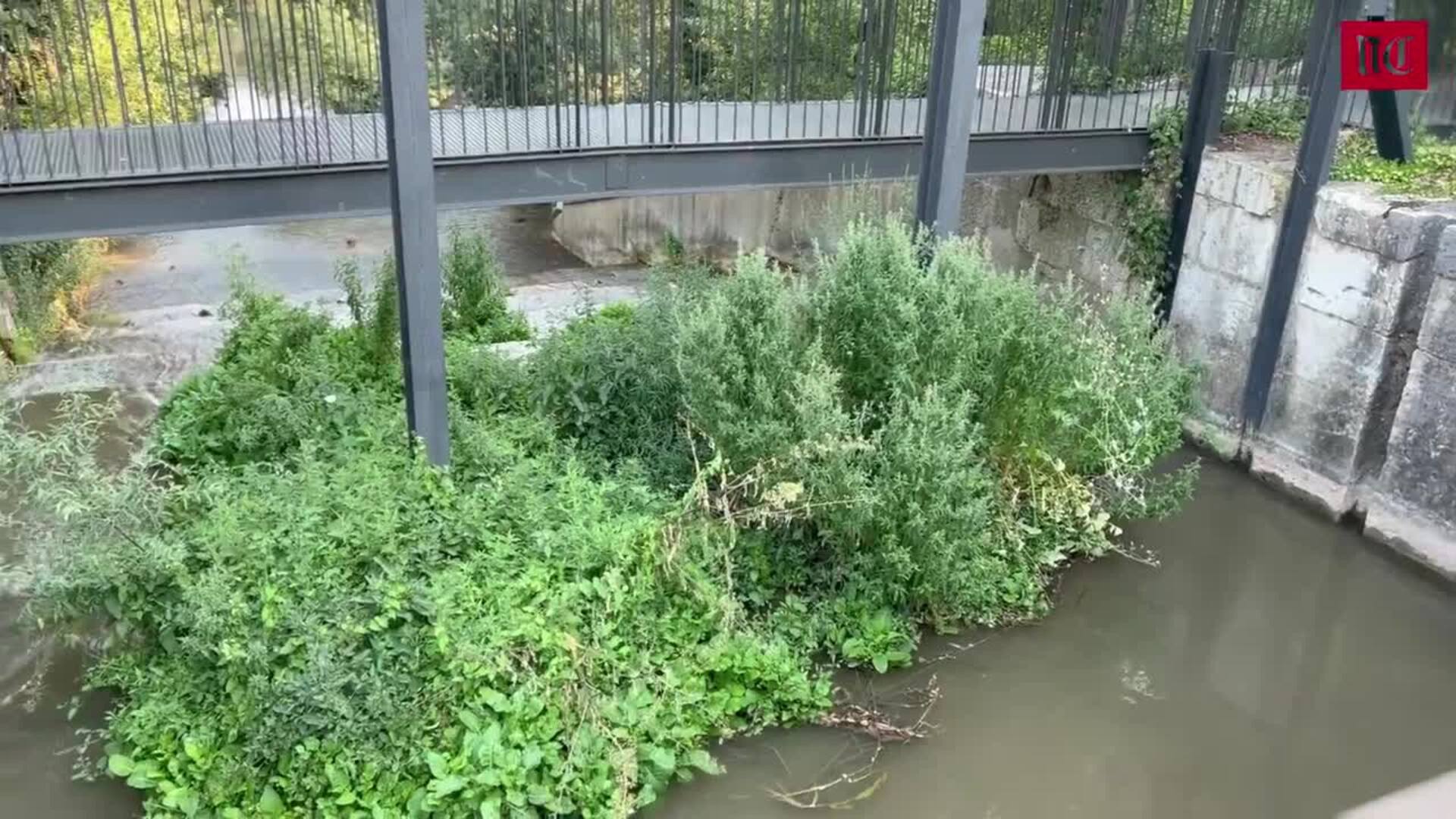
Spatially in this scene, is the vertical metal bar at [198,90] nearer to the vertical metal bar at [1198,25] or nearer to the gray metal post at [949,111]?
the gray metal post at [949,111]

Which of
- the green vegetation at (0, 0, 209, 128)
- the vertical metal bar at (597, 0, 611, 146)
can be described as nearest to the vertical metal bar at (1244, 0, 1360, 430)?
the vertical metal bar at (597, 0, 611, 146)

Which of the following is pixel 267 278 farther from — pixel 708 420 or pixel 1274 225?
pixel 1274 225

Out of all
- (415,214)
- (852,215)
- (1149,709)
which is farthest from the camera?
(852,215)

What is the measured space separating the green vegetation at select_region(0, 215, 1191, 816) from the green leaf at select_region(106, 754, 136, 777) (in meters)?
0.03

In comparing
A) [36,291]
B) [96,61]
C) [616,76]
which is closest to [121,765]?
[616,76]

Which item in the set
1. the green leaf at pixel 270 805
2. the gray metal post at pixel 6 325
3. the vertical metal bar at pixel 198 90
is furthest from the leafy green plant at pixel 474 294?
the green leaf at pixel 270 805

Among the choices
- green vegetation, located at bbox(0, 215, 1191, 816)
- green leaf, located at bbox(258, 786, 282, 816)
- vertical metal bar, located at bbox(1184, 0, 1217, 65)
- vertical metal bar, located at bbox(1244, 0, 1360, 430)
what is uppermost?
vertical metal bar, located at bbox(1184, 0, 1217, 65)

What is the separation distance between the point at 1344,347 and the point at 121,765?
270 inches

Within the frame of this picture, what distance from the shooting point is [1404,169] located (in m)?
7.19

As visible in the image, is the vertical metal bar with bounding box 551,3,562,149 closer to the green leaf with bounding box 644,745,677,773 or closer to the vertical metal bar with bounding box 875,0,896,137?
the vertical metal bar with bounding box 875,0,896,137

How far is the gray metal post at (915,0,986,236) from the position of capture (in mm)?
5699

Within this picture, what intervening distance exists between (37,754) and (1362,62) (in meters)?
7.93

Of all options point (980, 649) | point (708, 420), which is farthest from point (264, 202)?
point (980, 649)

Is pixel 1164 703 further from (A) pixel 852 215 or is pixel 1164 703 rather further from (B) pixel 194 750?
(B) pixel 194 750
